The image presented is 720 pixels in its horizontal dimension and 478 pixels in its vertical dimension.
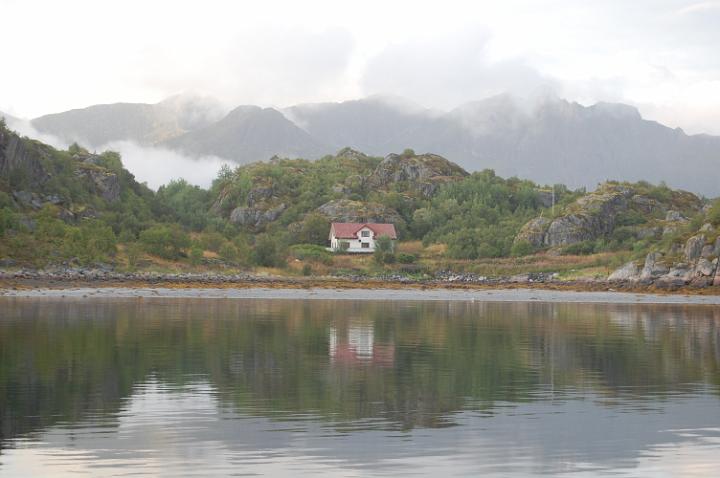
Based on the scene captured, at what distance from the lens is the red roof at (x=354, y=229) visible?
146875 mm

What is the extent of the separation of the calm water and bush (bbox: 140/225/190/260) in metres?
61.5

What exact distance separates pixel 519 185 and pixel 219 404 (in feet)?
595

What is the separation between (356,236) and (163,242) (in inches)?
1817

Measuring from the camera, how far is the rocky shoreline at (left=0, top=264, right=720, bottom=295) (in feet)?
277

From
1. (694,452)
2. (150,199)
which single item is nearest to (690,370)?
(694,452)

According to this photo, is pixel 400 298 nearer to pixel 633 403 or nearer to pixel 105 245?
pixel 105 245

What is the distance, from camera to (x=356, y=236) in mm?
147250

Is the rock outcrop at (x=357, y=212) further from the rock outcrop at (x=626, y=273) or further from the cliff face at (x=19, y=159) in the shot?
the rock outcrop at (x=626, y=273)

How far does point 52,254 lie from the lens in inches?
3679

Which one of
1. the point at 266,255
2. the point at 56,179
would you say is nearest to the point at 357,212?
the point at 266,255

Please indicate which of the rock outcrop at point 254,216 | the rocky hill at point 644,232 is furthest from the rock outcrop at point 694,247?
the rock outcrop at point 254,216

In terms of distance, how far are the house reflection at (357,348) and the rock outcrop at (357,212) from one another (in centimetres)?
12026

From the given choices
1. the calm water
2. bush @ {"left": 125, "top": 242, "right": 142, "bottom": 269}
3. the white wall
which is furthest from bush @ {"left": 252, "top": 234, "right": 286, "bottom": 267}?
the calm water

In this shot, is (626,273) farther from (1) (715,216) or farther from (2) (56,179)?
(2) (56,179)
